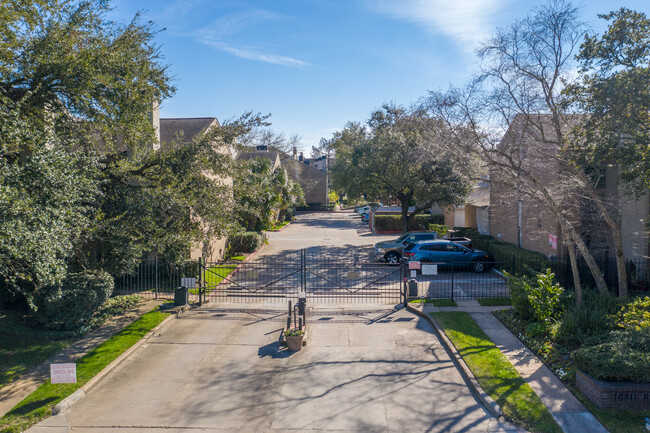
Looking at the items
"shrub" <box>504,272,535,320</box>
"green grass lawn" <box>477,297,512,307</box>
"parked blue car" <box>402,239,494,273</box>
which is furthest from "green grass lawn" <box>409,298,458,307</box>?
"parked blue car" <box>402,239,494,273</box>

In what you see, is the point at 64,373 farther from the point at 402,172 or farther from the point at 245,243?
the point at 402,172

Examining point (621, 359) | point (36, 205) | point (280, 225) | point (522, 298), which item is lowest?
point (621, 359)

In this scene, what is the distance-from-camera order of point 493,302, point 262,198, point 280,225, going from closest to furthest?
point 493,302 → point 262,198 → point 280,225

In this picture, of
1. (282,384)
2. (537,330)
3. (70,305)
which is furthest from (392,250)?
(70,305)

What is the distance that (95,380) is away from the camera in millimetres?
9000

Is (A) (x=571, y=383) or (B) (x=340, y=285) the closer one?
(A) (x=571, y=383)

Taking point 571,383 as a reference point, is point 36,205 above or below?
above

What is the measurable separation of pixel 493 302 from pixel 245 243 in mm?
15764

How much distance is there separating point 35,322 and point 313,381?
7900 millimetres

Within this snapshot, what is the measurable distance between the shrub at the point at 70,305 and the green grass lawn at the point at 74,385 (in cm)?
108

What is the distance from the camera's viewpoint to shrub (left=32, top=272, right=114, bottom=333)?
37.6 ft

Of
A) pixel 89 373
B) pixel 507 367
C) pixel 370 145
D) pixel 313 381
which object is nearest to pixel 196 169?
pixel 89 373

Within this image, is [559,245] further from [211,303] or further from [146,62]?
[146,62]

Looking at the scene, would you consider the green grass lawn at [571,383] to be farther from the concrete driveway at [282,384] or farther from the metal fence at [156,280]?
the metal fence at [156,280]
